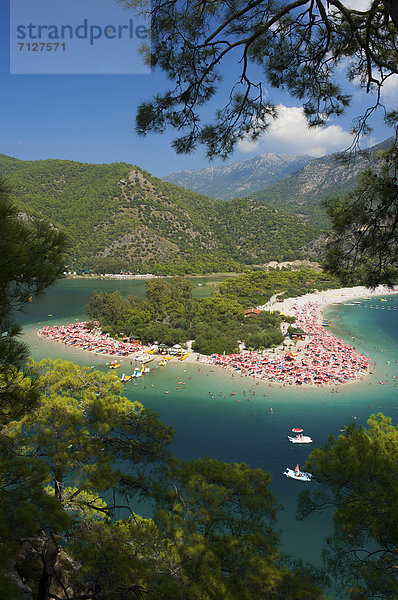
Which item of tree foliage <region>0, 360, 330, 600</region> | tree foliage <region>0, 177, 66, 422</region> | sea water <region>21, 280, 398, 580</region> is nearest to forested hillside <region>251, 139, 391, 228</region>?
sea water <region>21, 280, 398, 580</region>

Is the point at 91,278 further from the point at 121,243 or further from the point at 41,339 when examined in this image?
the point at 41,339

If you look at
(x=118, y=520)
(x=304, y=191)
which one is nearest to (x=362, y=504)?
(x=118, y=520)

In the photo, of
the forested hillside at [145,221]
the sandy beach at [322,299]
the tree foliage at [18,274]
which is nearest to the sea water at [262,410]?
the tree foliage at [18,274]

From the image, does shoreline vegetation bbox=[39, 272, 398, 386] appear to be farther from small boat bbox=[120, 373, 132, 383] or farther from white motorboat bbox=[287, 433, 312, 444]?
white motorboat bbox=[287, 433, 312, 444]

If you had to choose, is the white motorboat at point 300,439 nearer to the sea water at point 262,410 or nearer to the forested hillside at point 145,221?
the sea water at point 262,410

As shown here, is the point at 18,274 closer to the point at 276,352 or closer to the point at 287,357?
the point at 287,357

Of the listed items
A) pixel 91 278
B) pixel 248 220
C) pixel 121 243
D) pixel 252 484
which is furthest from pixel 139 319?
pixel 248 220
